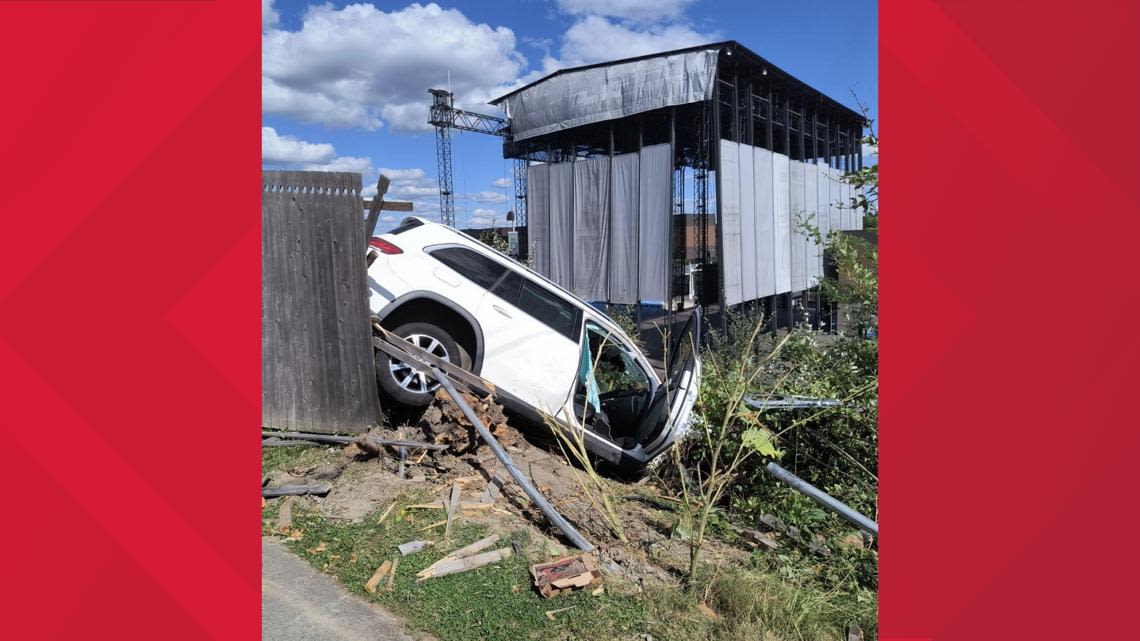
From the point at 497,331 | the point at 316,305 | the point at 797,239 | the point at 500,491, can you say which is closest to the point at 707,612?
the point at 500,491

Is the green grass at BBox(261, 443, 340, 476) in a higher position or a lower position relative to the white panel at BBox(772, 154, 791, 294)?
lower

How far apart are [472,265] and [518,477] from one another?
2437 millimetres

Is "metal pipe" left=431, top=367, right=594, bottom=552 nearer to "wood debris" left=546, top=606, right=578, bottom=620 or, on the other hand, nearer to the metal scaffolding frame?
"wood debris" left=546, top=606, right=578, bottom=620

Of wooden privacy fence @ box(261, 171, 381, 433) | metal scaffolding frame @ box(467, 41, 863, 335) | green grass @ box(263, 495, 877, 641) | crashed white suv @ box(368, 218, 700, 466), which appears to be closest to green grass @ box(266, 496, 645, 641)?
green grass @ box(263, 495, 877, 641)

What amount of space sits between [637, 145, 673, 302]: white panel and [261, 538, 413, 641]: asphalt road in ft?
54.5

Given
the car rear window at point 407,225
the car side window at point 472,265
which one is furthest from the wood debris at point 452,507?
the car rear window at point 407,225

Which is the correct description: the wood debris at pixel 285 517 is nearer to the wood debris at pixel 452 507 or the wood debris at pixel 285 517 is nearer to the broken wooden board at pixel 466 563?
the wood debris at pixel 452 507

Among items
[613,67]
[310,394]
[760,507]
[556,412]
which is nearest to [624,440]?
[556,412]

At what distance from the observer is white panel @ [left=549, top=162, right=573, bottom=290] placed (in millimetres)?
21516

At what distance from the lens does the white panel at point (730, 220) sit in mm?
19188

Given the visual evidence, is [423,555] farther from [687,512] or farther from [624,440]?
[624,440]

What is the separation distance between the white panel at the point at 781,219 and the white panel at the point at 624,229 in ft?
20.6

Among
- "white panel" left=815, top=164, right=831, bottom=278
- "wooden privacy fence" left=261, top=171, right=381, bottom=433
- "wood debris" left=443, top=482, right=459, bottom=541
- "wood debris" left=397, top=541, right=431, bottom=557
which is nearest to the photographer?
"wood debris" left=397, top=541, right=431, bottom=557

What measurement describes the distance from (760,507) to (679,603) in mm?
2143
